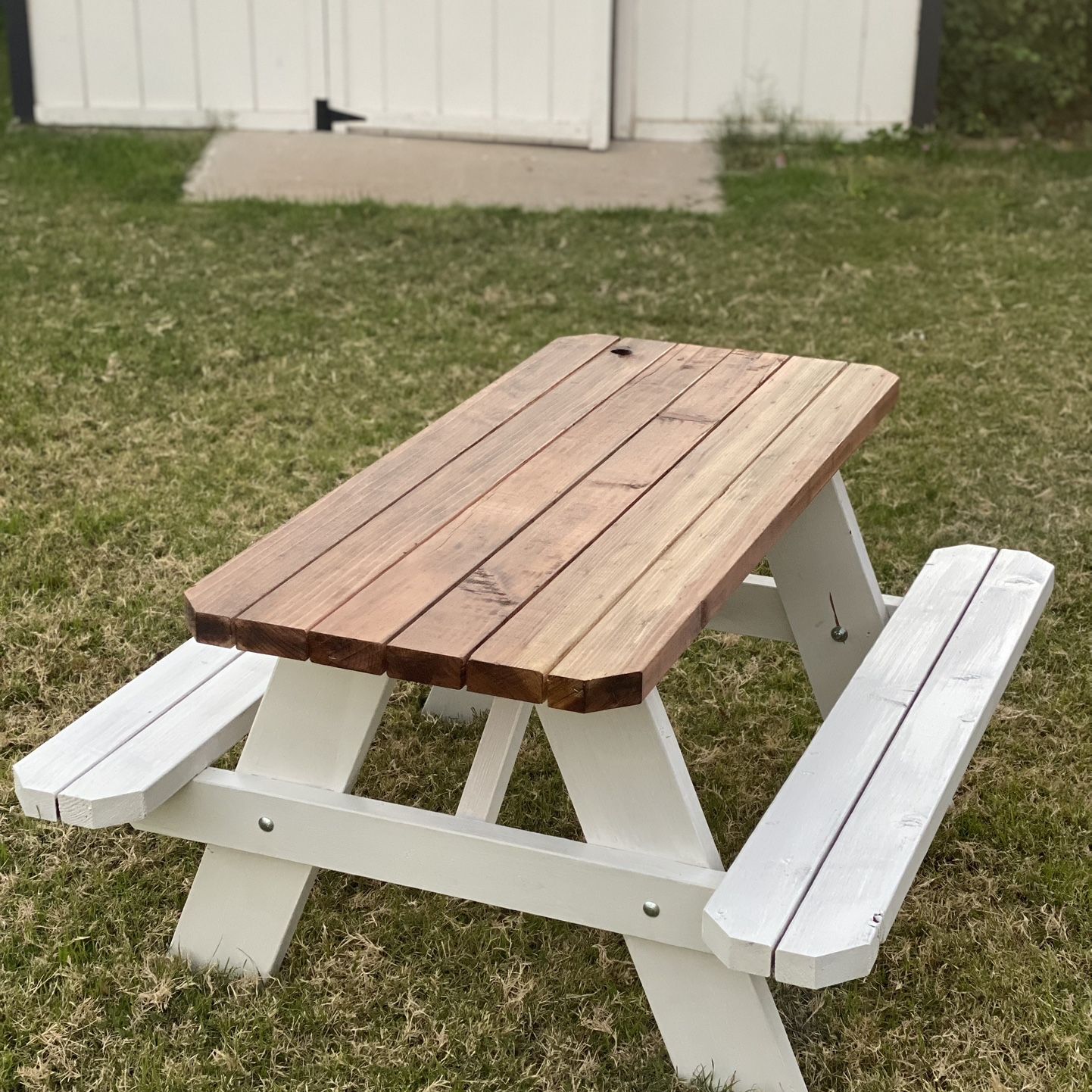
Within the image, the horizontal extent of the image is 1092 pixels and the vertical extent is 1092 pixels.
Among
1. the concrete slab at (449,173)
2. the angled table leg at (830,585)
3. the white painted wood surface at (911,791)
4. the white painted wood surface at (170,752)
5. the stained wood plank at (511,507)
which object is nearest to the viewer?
the white painted wood surface at (911,791)

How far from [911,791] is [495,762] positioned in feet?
1.94

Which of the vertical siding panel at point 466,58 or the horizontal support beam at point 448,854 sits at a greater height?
the vertical siding panel at point 466,58

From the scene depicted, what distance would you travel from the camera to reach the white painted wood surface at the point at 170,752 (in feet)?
6.37

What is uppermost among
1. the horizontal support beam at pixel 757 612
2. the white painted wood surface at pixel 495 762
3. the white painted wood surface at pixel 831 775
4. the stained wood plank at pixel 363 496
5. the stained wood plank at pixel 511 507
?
the stained wood plank at pixel 511 507

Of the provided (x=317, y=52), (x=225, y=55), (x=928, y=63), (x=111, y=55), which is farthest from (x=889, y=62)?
(x=111, y=55)

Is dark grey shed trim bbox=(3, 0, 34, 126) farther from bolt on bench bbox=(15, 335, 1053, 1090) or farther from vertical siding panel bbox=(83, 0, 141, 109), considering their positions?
bolt on bench bbox=(15, 335, 1053, 1090)

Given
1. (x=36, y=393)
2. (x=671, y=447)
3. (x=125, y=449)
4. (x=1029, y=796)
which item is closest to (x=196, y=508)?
(x=125, y=449)

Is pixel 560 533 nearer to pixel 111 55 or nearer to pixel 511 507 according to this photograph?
pixel 511 507

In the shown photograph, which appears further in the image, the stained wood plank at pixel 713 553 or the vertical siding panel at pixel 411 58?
the vertical siding panel at pixel 411 58

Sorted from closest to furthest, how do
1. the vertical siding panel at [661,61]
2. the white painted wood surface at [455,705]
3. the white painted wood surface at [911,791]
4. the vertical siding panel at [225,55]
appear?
the white painted wood surface at [911,791] → the white painted wood surface at [455,705] → the vertical siding panel at [661,61] → the vertical siding panel at [225,55]

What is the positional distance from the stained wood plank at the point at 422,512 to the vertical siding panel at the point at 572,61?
4.27m

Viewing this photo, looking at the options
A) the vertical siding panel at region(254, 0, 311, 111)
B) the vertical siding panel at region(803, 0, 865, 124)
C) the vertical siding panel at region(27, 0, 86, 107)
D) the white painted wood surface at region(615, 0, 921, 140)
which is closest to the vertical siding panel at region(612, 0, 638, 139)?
the white painted wood surface at region(615, 0, 921, 140)

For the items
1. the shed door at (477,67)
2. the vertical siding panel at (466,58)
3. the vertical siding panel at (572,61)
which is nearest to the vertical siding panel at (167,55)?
the shed door at (477,67)

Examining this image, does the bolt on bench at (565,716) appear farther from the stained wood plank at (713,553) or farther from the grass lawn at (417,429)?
the grass lawn at (417,429)
